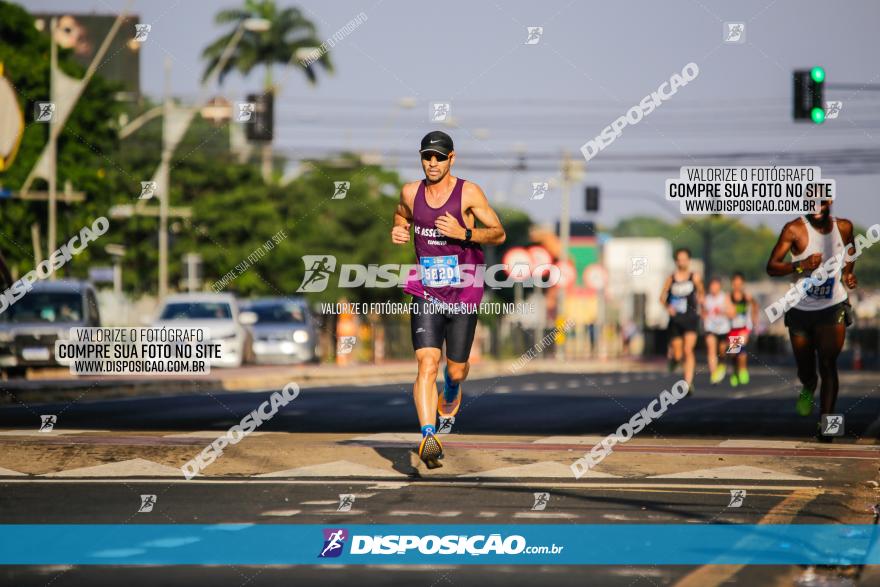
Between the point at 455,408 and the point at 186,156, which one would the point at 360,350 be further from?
the point at 455,408

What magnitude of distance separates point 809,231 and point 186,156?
5453 cm

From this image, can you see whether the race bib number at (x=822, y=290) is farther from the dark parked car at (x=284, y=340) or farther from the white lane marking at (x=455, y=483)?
the dark parked car at (x=284, y=340)

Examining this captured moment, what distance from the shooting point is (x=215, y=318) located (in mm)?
35656

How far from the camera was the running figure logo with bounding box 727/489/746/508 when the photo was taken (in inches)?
334

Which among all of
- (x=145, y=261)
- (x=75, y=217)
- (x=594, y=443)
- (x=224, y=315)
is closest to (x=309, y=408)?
(x=594, y=443)

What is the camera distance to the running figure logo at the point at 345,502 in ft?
26.6

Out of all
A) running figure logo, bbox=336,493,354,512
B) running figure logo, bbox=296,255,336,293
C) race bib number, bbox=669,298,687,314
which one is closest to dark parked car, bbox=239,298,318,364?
race bib number, bbox=669,298,687,314

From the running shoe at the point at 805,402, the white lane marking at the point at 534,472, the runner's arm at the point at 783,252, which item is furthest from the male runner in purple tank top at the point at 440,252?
the running shoe at the point at 805,402

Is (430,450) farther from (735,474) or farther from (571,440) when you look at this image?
(571,440)

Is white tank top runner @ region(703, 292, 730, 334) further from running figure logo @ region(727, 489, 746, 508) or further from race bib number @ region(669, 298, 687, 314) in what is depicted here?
running figure logo @ region(727, 489, 746, 508)

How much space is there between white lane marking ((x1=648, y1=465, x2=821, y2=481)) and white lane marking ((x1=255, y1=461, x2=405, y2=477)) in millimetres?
1686

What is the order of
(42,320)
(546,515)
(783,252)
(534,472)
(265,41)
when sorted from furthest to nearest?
(265,41)
(42,320)
(783,252)
(534,472)
(546,515)

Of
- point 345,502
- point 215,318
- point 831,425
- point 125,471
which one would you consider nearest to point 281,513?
point 345,502

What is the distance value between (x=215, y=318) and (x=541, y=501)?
27.8 meters
